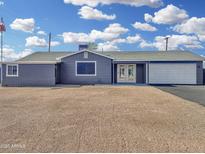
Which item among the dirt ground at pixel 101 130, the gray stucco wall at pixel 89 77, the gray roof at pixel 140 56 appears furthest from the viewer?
the gray roof at pixel 140 56

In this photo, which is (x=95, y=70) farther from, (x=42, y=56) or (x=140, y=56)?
(x=42, y=56)

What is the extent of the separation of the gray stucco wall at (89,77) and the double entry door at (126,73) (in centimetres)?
220

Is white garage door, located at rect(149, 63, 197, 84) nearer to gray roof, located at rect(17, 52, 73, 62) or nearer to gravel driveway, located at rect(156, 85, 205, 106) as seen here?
gravel driveway, located at rect(156, 85, 205, 106)

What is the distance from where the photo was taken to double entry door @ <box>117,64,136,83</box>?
84.4 feet

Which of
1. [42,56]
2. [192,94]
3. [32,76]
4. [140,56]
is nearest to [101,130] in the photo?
[192,94]

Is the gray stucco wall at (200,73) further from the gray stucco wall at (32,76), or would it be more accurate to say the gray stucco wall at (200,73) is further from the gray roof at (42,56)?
the gray roof at (42,56)

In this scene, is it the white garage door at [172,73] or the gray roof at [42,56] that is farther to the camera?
the gray roof at [42,56]

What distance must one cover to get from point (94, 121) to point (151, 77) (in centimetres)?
1825

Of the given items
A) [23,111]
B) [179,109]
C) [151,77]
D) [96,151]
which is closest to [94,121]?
[96,151]

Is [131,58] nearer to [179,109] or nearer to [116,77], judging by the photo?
[116,77]

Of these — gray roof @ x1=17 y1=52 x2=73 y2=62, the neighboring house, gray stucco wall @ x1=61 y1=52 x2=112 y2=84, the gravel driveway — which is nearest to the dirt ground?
the gravel driveway

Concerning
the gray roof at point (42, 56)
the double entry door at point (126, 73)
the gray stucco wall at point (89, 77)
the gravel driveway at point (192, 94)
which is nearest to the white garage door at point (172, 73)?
the double entry door at point (126, 73)

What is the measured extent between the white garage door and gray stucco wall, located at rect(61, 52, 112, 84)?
4570 millimetres

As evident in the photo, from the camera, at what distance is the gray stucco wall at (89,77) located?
2370 cm
